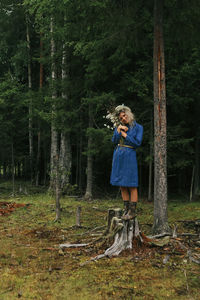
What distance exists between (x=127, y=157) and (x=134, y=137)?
1.44ft

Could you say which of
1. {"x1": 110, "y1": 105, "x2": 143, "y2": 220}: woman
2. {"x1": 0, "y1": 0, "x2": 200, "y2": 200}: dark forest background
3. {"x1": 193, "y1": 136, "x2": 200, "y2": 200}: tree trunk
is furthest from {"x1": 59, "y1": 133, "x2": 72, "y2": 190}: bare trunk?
{"x1": 110, "y1": 105, "x2": 143, "y2": 220}: woman

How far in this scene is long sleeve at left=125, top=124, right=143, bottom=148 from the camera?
5.96m

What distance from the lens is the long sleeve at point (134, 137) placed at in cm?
596

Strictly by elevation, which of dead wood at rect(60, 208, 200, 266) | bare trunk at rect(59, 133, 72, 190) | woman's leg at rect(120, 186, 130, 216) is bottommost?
dead wood at rect(60, 208, 200, 266)

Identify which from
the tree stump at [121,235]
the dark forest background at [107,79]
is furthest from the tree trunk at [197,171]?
the tree stump at [121,235]

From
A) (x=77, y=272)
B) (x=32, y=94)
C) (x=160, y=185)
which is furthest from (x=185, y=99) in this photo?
(x=77, y=272)

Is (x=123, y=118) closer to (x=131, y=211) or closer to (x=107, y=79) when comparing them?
(x=131, y=211)

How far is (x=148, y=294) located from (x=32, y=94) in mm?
12501

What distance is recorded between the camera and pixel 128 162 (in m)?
6.00

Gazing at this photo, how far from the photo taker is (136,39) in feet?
26.2

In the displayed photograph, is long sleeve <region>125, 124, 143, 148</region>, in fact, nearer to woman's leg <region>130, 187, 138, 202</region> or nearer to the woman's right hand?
the woman's right hand

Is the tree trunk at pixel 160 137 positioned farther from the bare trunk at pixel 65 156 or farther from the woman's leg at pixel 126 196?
the bare trunk at pixel 65 156

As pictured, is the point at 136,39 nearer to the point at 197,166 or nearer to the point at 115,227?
the point at 115,227

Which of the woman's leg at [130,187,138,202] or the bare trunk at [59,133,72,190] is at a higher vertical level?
the bare trunk at [59,133,72,190]
